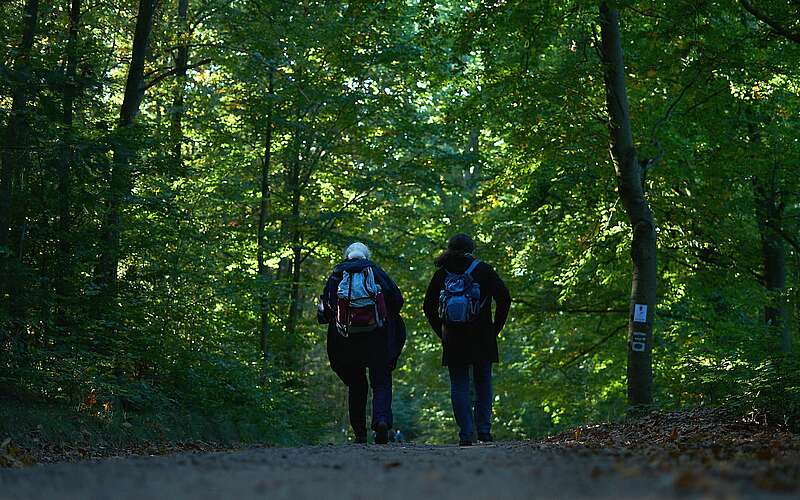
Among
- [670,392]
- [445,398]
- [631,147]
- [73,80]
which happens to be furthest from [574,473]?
[445,398]

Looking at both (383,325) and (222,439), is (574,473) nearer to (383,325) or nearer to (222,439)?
(383,325)

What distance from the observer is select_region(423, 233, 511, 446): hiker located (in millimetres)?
9961

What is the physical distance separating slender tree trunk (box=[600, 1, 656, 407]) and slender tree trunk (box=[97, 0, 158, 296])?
6943 mm

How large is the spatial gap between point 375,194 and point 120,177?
15347 millimetres

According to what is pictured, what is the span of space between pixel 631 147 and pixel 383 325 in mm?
5524

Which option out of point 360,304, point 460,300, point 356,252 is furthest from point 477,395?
Result: point 356,252

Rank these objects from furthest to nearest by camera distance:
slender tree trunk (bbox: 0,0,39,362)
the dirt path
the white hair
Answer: the white hair → slender tree trunk (bbox: 0,0,39,362) → the dirt path

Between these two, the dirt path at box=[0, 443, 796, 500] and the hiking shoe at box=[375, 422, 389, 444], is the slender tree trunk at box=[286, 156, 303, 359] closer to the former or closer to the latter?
the hiking shoe at box=[375, 422, 389, 444]

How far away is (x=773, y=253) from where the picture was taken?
19.7 meters

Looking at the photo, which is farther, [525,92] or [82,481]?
[525,92]

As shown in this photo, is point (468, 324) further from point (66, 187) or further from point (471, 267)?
point (66, 187)

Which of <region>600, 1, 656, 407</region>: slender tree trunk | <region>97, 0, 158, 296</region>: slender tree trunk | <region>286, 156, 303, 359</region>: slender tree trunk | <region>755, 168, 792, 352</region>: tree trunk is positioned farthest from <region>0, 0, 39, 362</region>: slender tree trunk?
<region>755, 168, 792, 352</region>: tree trunk

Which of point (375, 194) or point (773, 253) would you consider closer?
point (773, 253)

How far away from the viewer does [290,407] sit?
700 inches
